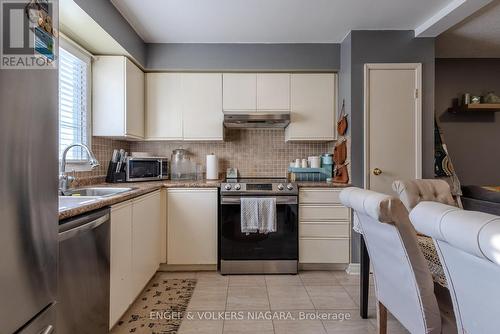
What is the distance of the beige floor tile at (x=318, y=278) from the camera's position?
101 inches

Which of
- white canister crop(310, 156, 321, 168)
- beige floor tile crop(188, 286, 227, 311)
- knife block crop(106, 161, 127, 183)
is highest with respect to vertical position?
white canister crop(310, 156, 321, 168)

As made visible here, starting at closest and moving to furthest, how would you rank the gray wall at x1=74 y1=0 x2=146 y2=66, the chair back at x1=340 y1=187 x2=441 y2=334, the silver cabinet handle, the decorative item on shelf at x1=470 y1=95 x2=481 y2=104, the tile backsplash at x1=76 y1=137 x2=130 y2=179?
the silver cabinet handle, the chair back at x1=340 y1=187 x2=441 y2=334, the gray wall at x1=74 y1=0 x2=146 y2=66, the tile backsplash at x1=76 y1=137 x2=130 y2=179, the decorative item on shelf at x1=470 y1=95 x2=481 y2=104

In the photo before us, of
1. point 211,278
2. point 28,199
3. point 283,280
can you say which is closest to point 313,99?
point 283,280

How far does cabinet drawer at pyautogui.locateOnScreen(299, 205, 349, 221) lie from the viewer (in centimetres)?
279

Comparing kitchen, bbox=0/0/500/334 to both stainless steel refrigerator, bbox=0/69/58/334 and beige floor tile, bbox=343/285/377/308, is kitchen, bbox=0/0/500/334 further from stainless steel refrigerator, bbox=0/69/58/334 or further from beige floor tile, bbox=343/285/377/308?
stainless steel refrigerator, bbox=0/69/58/334

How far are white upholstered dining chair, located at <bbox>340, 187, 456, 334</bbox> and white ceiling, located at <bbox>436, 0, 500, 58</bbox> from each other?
2417 millimetres

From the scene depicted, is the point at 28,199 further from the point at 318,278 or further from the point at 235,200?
the point at 318,278

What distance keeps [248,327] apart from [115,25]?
2.54 meters

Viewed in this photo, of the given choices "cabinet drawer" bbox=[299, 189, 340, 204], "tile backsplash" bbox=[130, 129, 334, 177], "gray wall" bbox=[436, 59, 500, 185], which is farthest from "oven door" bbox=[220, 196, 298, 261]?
"gray wall" bbox=[436, 59, 500, 185]

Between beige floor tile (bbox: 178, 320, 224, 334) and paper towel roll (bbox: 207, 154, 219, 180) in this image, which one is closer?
beige floor tile (bbox: 178, 320, 224, 334)

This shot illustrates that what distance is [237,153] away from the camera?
11.1ft

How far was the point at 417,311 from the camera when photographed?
121cm

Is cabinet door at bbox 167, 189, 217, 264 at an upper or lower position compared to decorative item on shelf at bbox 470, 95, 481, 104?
lower

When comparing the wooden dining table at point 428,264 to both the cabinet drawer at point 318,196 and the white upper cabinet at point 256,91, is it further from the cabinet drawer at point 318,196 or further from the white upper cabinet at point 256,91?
the white upper cabinet at point 256,91
